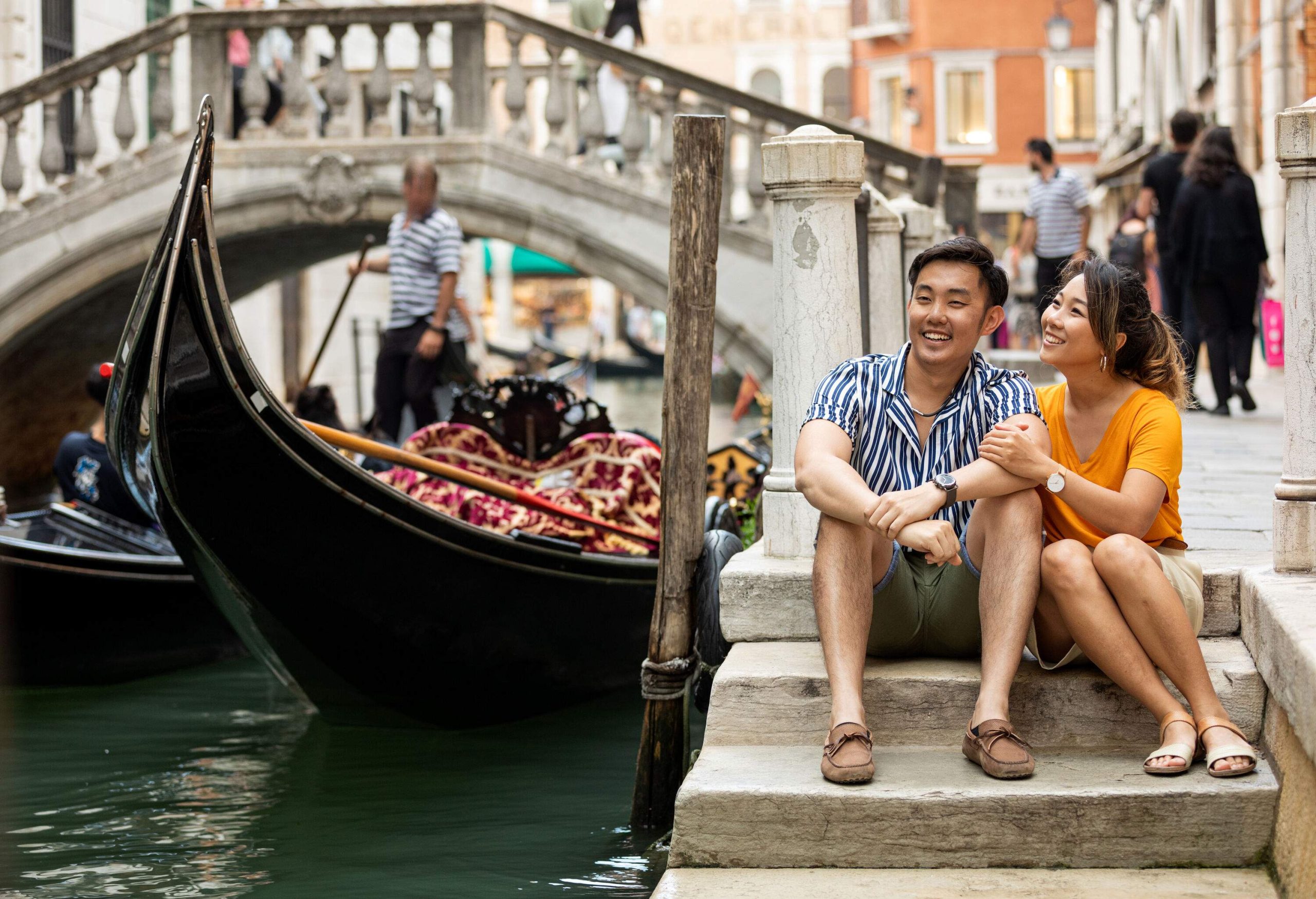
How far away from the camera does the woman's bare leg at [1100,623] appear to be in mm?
2492

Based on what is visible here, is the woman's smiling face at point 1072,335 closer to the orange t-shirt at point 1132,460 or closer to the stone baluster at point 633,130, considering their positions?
the orange t-shirt at point 1132,460

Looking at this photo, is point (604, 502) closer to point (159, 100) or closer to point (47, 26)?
point (159, 100)

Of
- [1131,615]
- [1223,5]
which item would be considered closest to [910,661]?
[1131,615]

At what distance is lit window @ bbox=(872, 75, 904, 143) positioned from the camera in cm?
2516

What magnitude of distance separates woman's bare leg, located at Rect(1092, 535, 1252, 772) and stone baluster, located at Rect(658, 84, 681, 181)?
4.80 m

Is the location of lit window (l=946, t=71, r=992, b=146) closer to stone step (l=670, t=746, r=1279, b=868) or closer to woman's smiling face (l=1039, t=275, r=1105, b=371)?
woman's smiling face (l=1039, t=275, r=1105, b=371)

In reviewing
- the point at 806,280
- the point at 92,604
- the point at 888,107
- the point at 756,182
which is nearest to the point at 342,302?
the point at 756,182

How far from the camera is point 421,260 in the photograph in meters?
6.49

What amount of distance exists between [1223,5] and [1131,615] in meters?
8.78

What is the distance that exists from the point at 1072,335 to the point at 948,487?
0.34m

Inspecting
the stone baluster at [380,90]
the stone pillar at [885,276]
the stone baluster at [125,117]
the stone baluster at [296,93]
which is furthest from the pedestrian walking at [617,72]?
the stone pillar at [885,276]

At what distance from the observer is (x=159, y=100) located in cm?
761

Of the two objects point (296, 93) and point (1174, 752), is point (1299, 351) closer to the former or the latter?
point (1174, 752)

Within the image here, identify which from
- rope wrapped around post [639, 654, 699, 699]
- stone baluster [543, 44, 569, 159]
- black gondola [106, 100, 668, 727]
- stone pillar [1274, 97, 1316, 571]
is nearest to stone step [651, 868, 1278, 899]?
stone pillar [1274, 97, 1316, 571]
